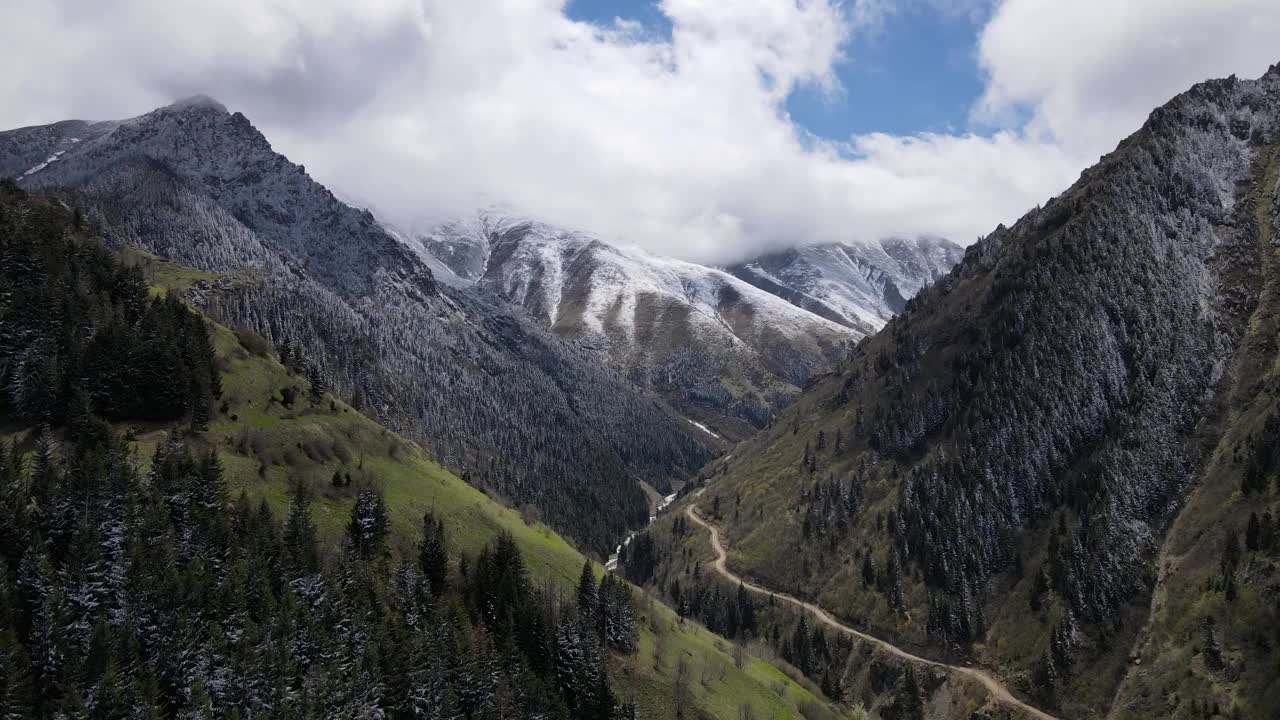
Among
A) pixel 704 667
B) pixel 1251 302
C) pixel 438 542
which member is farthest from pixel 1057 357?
pixel 438 542

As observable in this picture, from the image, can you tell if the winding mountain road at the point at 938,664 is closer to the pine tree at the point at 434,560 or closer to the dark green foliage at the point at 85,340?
the pine tree at the point at 434,560

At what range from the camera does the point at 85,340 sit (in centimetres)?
9988

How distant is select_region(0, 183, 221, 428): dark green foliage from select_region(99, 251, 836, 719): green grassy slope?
19.6ft

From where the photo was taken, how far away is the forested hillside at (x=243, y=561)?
63.3 meters

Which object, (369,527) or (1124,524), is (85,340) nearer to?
(369,527)

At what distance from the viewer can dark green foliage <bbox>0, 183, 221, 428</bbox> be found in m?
90.2

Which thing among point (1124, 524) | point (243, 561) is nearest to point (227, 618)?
point (243, 561)

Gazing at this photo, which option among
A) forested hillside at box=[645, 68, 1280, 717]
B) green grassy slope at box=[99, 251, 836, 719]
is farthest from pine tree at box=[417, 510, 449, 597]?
forested hillside at box=[645, 68, 1280, 717]

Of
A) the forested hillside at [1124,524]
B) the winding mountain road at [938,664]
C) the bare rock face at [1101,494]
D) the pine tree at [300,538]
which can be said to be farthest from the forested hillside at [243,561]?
the forested hillside at [1124,524]

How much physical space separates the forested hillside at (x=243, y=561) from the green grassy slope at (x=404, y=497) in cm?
51

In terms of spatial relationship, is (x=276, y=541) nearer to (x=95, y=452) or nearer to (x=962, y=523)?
(x=95, y=452)

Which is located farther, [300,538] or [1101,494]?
[1101,494]

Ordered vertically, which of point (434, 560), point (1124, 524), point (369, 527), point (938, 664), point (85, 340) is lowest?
point (938, 664)

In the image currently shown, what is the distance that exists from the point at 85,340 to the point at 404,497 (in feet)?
160
